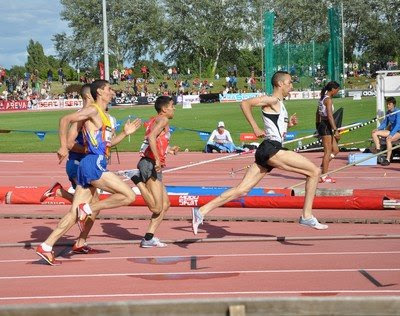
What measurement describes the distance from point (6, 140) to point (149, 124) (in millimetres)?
24551

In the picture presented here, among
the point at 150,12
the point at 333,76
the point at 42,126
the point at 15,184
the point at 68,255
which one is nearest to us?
the point at 68,255

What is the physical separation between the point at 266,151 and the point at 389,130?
34.9 feet

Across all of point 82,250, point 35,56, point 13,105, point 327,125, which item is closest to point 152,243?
point 82,250

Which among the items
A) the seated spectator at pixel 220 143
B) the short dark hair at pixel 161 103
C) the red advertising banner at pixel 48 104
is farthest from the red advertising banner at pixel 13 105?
the short dark hair at pixel 161 103

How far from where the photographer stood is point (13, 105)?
73.6 m

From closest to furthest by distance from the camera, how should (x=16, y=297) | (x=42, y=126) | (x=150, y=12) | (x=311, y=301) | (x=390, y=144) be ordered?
1. (x=311, y=301)
2. (x=16, y=297)
3. (x=390, y=144)
4. (x=42, y=126)
5. (x=150, y=12)

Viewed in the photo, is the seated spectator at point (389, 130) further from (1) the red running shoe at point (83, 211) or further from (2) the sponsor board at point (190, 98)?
(2) the sponsor board at point (190, 98)

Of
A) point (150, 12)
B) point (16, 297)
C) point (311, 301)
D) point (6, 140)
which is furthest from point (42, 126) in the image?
point (150, 12)

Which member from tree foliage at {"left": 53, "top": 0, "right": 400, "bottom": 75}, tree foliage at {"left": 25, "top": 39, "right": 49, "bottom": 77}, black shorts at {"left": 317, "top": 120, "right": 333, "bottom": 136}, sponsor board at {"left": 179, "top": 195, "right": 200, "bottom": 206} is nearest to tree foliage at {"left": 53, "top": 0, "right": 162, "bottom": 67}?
tree foliage at {"left": 53, "top": 0, "right": 400, "bottom": 75}

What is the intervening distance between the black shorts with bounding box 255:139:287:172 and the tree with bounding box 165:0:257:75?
8969 cm

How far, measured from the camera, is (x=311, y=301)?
15.5 feet

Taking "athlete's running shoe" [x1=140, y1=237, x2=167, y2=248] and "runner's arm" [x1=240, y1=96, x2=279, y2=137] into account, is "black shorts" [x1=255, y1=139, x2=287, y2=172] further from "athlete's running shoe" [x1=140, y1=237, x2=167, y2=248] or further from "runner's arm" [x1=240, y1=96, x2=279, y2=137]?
"athlete's running shoe" [x1=140, y1=237, x2=167, y2=248]

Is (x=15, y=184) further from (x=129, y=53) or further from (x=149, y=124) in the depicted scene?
(x=129, y=53)

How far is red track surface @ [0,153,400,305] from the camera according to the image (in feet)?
26.5
